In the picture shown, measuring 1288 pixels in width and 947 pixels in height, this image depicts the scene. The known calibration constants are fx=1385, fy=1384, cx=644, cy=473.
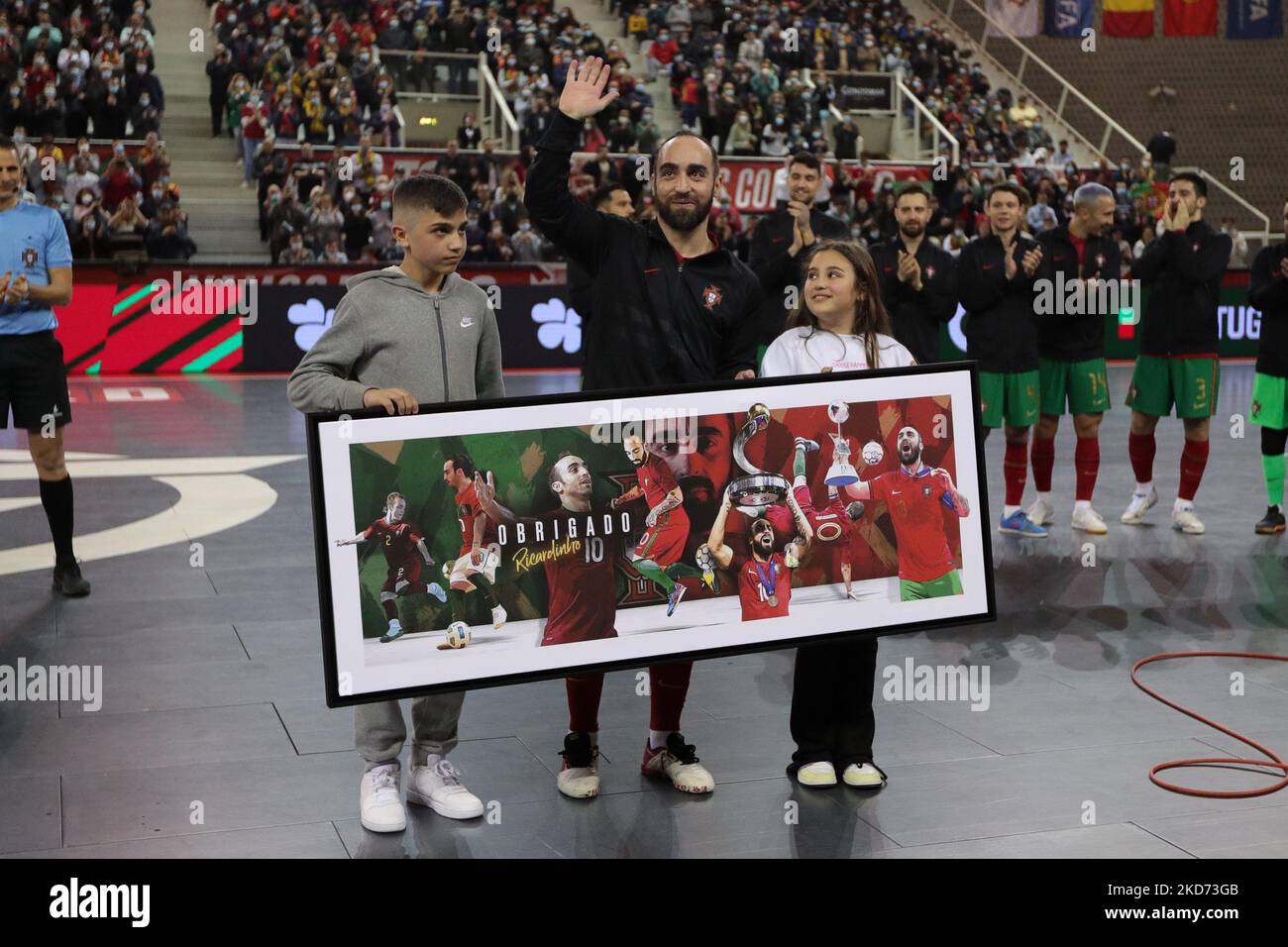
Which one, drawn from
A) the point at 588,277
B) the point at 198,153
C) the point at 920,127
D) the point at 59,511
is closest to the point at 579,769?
the point at 588,277

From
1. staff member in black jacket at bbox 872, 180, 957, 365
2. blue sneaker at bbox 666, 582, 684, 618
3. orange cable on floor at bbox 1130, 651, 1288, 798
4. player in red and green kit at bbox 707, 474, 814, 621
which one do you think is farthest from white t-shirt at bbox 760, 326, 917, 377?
staff member in black jacket at bbox 872, 180, 957, 365

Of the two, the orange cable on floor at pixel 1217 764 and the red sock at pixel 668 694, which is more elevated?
the red sock at pixel 668 694

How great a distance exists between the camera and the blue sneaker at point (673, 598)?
4227 mm

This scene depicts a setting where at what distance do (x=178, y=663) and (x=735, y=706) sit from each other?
2.45 meters

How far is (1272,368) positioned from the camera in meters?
9.02

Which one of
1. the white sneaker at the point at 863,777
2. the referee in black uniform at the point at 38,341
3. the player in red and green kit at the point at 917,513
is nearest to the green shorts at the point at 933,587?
the player in red and green kit at the point at 917,513

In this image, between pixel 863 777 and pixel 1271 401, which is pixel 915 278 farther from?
pixel 863 777

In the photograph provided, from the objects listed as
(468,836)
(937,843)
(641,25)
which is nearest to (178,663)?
(468,836)

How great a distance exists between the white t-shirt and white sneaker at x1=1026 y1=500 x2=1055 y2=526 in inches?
185

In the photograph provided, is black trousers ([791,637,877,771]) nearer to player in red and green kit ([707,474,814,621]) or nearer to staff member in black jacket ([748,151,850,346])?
player in red and green kit ([707,474,814,621])

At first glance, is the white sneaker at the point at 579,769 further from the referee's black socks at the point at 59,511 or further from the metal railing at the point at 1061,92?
the metal railing at the point at 1061,92

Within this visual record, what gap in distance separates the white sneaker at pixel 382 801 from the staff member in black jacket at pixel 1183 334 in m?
6.41

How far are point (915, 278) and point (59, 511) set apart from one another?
4.75 metres

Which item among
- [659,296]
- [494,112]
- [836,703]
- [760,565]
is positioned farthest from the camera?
[494,112]
